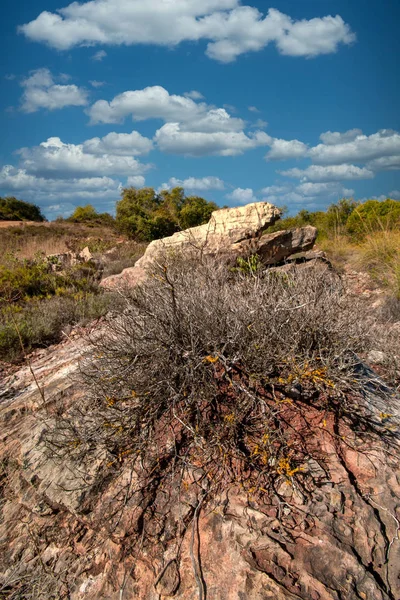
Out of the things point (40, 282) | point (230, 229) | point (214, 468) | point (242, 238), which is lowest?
point (214, 468)

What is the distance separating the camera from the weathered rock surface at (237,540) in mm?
1604

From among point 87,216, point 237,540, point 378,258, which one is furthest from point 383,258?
point 87,216

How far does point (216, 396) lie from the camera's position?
2.23 metres

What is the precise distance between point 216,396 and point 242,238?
4.00m

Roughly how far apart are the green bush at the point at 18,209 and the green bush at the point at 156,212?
13.5 m

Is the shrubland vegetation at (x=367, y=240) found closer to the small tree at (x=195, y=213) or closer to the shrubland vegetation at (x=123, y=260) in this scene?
the shrubland vegetation at (x=123, y=260)

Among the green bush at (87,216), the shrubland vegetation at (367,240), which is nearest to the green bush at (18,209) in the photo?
the green bush at (87,216)

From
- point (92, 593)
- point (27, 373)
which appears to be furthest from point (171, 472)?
point (27, 373)

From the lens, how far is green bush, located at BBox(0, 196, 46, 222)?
28344 millimetres

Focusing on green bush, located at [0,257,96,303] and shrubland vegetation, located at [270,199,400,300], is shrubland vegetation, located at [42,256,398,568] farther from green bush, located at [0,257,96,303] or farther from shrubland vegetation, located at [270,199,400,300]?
shrubland vegetation, located at [270,199,400,300]

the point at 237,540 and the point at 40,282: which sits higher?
the point at 40,282

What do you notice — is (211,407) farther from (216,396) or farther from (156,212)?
(156,212)

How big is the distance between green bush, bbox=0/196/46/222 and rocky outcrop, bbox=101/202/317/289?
26.5m

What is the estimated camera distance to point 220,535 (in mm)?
1799
